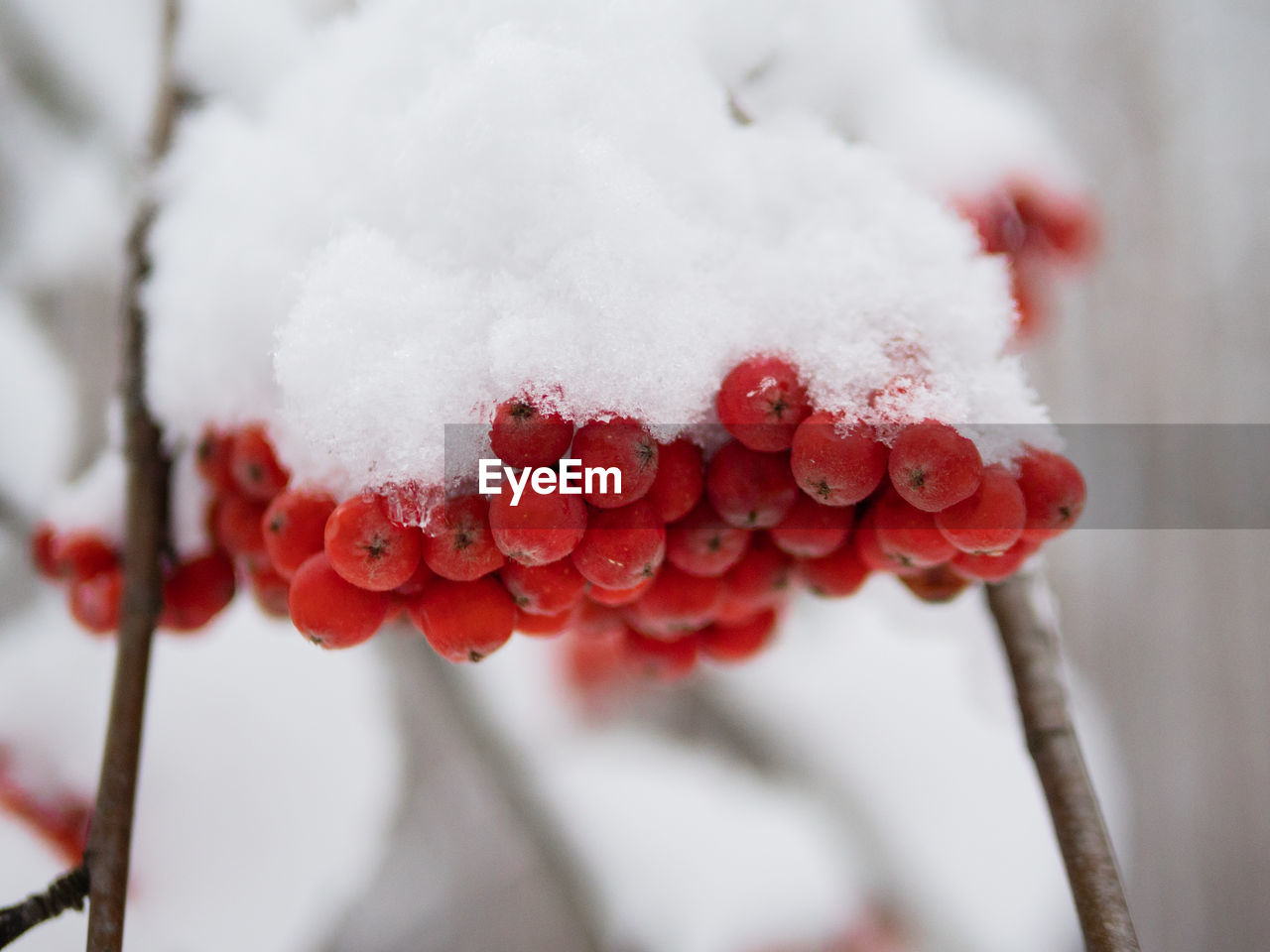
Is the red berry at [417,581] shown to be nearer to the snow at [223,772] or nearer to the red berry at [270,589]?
the red berry at [270,589]

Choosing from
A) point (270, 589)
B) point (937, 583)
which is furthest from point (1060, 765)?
point (270, 589)

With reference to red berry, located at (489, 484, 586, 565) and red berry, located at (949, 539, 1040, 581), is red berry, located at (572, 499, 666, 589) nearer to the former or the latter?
red berry, located at (489, 484, 586, 565)

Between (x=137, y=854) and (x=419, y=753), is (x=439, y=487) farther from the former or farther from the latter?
(x=419, y=753)

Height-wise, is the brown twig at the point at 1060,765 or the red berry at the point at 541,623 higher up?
the red berry at the point at 541,623

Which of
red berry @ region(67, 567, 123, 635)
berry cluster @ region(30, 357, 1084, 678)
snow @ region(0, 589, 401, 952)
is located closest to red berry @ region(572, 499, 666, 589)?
berry cluster @ region(30, 357, 1084, 678)

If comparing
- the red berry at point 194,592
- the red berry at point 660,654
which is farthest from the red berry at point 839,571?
the red berry at point 194,592

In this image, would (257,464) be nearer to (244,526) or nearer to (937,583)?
(244,526)

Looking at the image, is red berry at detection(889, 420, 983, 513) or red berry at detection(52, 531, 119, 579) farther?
red berry at detection(52, 531, 119, 579)
